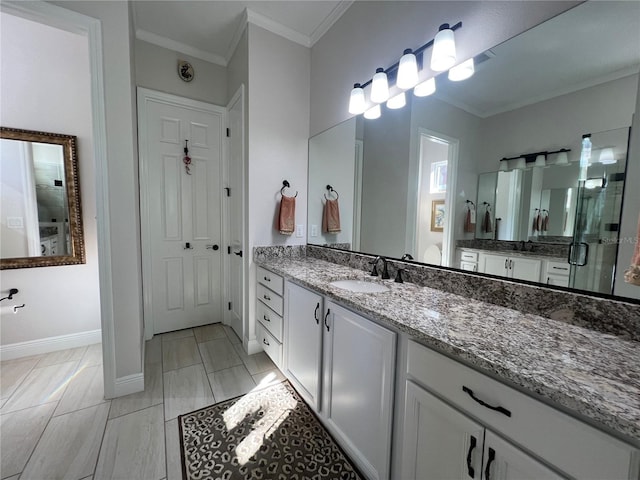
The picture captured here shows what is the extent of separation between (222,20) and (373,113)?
1547mm

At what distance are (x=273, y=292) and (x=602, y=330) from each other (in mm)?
1727

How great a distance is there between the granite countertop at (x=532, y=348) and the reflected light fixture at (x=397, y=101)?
3.89 feet

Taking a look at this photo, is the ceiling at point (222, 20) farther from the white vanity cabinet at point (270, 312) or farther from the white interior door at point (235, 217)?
the white vanity cabinet at point (270, 312)

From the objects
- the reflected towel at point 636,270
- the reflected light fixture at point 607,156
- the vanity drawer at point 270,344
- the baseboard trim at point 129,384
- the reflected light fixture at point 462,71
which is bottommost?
the baseboard trim at point 129,384

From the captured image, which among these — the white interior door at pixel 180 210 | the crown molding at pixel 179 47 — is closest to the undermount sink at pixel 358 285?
the white interior door at pixel 180 210

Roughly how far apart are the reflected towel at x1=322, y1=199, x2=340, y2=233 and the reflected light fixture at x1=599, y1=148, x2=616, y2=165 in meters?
1.59

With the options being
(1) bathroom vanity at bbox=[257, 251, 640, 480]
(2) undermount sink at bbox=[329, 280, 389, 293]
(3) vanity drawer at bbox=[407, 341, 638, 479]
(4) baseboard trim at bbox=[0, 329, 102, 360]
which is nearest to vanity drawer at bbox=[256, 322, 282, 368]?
(1) bathroom vanity at bbox=[257, 251, 640, 480]

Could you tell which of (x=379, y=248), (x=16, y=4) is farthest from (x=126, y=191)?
(x=379, y=248)

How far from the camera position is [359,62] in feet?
6.28

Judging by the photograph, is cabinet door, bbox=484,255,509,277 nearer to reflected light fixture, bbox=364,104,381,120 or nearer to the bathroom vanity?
the bathroom vanity

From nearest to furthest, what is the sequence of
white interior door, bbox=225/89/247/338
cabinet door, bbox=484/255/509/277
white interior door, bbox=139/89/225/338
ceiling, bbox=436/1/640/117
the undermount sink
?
ceiling, bbox=436/1/640/117 < cabinet door, bbox=484/255/509/277 < the undermount sink < white interior door, bbox=225/89/247/338 < white interior door, bbox=139/89/225/338

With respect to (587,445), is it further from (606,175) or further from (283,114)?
(283,114)

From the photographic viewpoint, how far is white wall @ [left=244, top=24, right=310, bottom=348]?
2.22 metres

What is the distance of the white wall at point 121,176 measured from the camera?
160 cm
